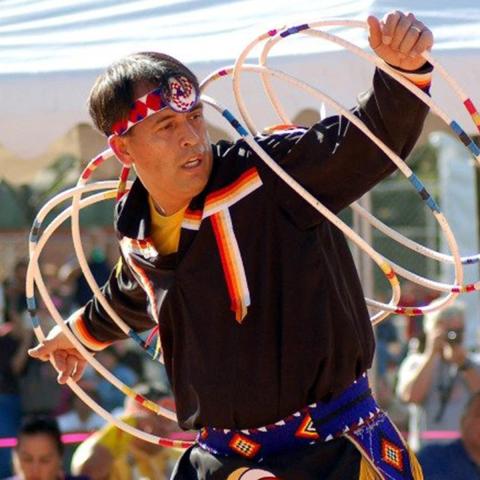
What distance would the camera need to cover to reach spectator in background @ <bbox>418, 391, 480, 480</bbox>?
20.5 ft

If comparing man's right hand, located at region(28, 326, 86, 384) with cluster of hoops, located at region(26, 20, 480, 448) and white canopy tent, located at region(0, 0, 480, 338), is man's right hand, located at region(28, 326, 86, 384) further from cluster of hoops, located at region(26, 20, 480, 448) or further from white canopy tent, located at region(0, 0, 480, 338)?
white canopy tent, located at region(0, 0, 480, 338)

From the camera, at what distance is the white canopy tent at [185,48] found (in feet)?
16.4

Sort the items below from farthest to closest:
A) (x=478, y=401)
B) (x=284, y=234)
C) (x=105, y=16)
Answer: (x=478, y=401), (x=105, y=16), (x=284, y=234)

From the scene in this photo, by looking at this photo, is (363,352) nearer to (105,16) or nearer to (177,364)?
(177,364)

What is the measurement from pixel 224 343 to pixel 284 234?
311 millimetres

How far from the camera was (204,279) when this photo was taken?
3457mm

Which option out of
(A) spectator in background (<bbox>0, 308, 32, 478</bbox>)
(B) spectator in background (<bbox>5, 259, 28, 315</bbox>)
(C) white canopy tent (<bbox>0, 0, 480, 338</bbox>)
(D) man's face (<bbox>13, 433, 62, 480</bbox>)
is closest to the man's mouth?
(C) white canopy tent (<bbox>0, 0, 480, 338</bbox>)

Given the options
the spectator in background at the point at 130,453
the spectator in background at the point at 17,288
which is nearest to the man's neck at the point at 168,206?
the spectator in background at the point at 130,453

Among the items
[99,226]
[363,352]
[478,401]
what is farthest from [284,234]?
[99,226]

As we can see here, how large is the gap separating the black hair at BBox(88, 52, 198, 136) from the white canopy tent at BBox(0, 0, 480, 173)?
1.44 m

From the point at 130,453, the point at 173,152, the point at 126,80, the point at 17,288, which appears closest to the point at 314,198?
the point at 173,152

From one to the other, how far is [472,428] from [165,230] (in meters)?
3.10

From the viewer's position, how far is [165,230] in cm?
361

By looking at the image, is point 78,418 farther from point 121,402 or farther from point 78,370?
point 78,370
